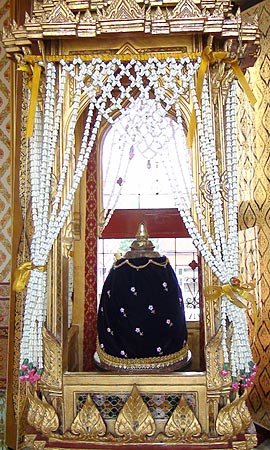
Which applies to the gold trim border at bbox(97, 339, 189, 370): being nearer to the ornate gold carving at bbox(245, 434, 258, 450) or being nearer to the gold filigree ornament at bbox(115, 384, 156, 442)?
the gold filigree ornament at bbox(115, 384, 156, 442)

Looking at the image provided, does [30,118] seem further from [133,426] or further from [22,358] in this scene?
[133,426]

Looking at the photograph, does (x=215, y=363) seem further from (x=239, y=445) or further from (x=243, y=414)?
(x=239, y=445)

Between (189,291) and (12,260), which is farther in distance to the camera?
(189,291)

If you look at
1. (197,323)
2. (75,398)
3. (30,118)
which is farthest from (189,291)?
(30,118)

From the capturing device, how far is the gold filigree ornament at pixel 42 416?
285 centimetres

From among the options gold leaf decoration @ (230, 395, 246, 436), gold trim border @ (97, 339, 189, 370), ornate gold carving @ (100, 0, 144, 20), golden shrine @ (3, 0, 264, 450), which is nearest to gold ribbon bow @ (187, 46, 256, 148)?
golden shrine @ (3, 0, 264, 450)

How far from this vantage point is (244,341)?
2738 millimetres

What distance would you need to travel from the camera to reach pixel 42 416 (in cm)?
287

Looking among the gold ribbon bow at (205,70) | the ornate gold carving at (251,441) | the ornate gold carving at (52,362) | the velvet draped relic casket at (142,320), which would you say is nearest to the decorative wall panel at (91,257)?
the velvet draped relic casket at (142,320)

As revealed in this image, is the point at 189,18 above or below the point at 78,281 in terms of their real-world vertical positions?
above

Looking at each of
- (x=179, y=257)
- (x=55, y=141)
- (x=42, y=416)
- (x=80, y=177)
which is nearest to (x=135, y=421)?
(x=42, y=416)

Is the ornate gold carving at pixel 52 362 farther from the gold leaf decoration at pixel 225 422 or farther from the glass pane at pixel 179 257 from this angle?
the glass pane at pixel 179 257

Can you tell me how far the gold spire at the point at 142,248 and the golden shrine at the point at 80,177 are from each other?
62cm

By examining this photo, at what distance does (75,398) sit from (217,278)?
1.11 meters
